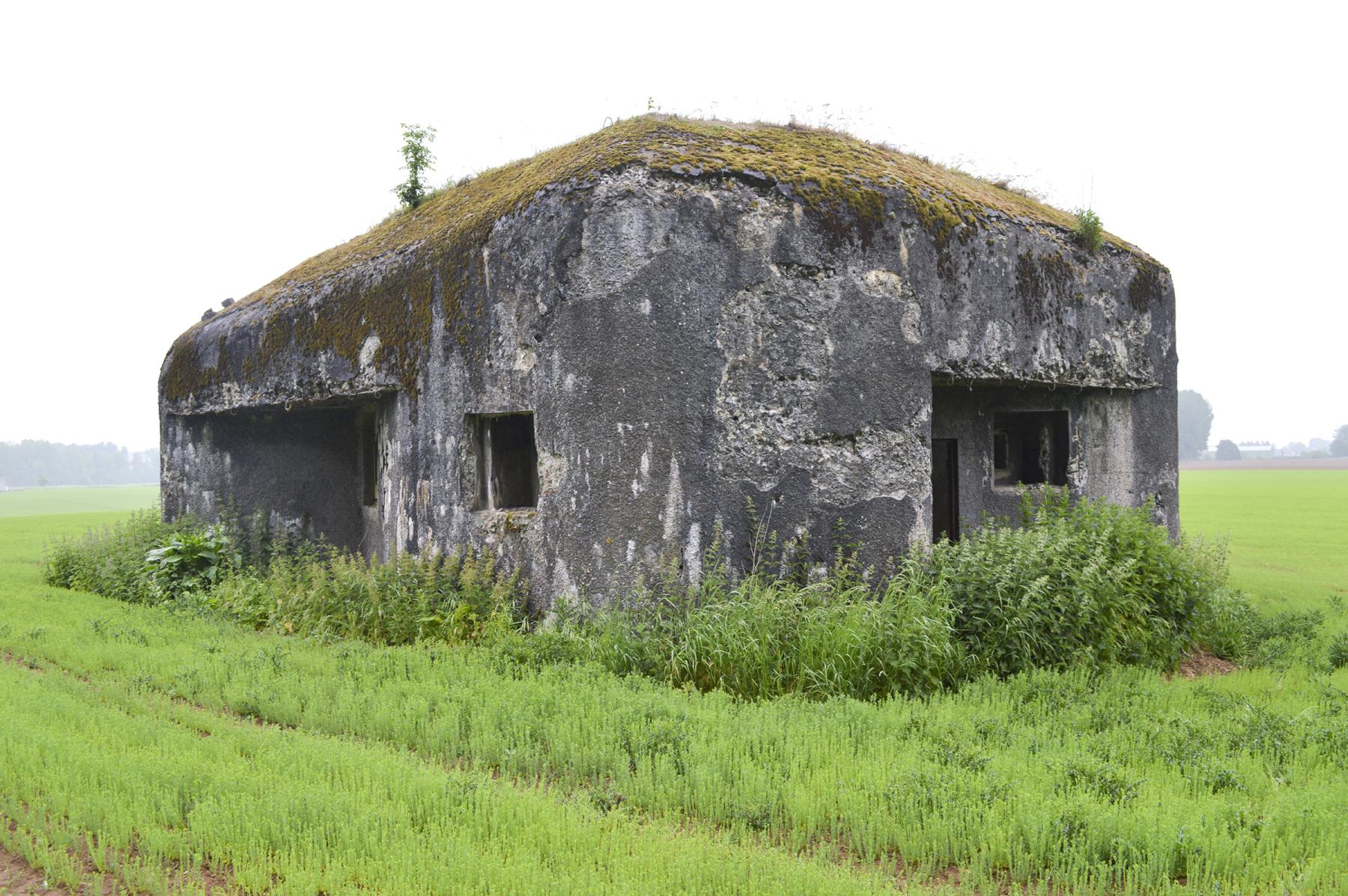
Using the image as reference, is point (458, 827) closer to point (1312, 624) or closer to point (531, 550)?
point (531, 550)

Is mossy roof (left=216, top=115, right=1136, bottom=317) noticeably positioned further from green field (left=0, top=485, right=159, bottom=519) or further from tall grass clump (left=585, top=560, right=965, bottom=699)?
green field (left=0, top=485, right=159, bottom=519)

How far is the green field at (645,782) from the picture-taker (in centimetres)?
365

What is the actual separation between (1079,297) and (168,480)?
1115 cm

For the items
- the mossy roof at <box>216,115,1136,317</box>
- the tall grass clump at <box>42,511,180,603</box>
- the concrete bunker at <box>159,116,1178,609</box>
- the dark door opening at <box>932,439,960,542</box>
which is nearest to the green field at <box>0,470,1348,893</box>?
the concrete bunker at <box>159,116,1178,609</box>

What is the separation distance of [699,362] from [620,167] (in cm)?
158

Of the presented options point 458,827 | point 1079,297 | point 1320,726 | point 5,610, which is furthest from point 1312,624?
point 5,610

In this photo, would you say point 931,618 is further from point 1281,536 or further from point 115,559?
point 1281,536

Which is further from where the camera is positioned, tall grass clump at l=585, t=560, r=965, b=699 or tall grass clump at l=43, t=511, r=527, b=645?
tall grass clump at l=43, t=511, r=527, b=645

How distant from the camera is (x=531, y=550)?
308 inches

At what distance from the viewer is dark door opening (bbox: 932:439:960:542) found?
9453 mm

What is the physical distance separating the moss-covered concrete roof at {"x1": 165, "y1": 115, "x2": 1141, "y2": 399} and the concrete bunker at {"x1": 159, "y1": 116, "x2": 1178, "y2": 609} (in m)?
0.03

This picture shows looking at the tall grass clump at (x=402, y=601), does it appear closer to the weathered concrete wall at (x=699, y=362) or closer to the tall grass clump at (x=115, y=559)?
the weathered concrete wall at (x=699, y=362)

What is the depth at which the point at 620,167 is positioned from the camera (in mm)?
7391

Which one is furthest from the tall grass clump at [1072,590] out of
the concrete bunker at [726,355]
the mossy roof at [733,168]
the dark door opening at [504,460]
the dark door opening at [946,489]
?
the dark door opening at [504,460]
